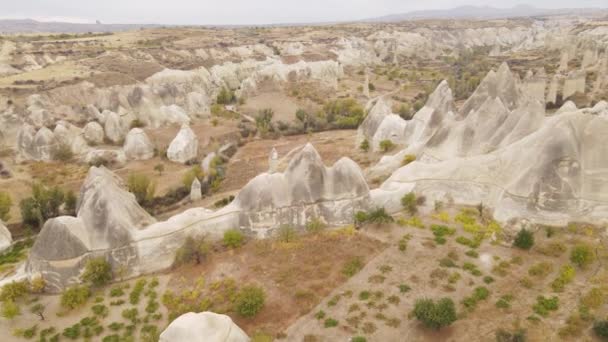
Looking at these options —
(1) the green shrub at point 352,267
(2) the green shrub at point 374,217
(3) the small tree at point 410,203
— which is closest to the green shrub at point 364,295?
(1) the green shrub at point 352,267

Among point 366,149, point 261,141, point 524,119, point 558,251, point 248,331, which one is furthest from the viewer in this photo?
point 261,141

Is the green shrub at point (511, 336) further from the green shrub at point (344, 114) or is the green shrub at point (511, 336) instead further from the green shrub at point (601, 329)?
the green shrub at point (344, 114)

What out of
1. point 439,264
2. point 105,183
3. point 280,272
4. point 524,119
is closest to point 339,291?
point 280,272

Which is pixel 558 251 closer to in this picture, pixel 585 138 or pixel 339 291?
pixel 585 138

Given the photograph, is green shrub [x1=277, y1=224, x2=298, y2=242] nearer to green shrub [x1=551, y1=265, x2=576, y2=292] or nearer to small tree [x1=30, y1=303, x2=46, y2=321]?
small tree [x1=30, y1=303, x2=46, y2=321]

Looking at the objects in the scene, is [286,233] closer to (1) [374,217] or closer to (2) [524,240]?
(1) [374,217]

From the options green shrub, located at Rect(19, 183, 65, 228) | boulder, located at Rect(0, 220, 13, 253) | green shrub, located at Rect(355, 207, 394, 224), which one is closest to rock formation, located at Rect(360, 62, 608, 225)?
green shrub, located at Rect(355, 207, 394, 224)

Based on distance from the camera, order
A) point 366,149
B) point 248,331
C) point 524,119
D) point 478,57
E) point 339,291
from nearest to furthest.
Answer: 1. point 248,331
2. point 339,291
3. point 524,119
4. point 366,149
5. point 478,57
